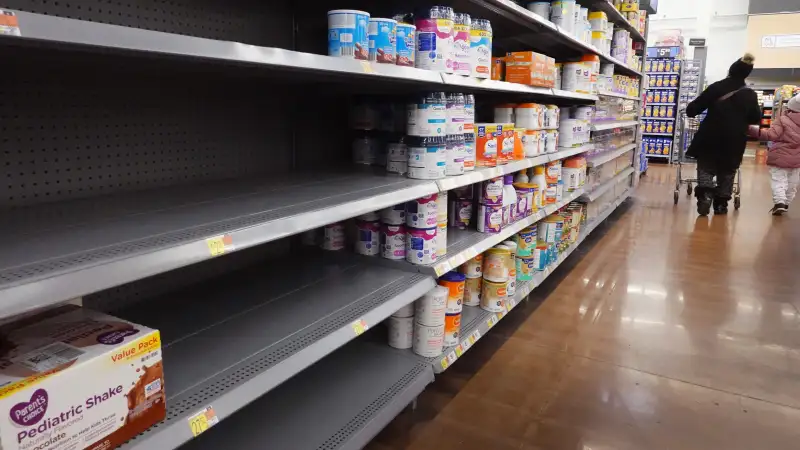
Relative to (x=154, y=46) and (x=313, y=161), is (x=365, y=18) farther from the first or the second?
(x=313, y=161)

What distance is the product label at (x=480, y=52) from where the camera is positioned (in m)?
2.20

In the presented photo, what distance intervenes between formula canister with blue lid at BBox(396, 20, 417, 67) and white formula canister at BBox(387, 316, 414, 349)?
1.04 m

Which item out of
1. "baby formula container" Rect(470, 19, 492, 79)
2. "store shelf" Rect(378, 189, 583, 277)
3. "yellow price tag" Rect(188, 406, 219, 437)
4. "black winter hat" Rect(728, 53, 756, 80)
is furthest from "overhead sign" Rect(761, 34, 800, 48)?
"yellow price tag" Rect(188, 406, 219, 437)

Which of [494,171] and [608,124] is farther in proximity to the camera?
[608,124]

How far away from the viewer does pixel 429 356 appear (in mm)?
2205

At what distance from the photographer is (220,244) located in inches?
45.4

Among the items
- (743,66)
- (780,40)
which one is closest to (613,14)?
(743,66)

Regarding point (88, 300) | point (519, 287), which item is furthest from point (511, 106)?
point (88, 300)

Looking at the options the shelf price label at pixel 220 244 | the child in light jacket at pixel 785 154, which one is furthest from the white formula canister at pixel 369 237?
the child in light jacket at pixel 785 154

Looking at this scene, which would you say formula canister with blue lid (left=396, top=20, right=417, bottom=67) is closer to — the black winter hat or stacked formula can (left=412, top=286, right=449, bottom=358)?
stacked formula can (left=412, top=286, right=449, bottom=358)

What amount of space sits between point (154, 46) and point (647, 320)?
311cm

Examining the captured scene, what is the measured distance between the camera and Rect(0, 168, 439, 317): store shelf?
0.88 metres

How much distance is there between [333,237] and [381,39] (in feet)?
3.00

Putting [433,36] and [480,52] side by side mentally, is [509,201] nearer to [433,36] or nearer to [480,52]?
[480,52]
